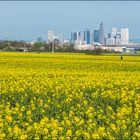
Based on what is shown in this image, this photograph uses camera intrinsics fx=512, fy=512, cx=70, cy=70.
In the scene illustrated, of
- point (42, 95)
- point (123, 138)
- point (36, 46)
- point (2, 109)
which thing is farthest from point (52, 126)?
point (36, 46)

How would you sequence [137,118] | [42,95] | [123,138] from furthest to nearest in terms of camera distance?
1. [42,95]
2. [137,118]
3. [123,138]

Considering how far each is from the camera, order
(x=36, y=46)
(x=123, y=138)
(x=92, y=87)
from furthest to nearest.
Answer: (x=36, y=46), (x=92, y=87), (x=123, y=138)

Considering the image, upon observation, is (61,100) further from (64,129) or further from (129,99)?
(64,129)

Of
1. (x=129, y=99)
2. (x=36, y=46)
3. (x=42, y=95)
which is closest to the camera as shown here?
(x=129, y=99)

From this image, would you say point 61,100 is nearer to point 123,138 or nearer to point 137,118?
point 137,118

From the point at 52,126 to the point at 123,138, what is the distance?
1.09 m

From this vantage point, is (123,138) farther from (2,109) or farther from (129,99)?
(129,99)

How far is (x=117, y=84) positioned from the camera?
16219 millimetres

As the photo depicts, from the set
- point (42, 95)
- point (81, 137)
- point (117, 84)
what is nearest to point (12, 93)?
point (42, 95)

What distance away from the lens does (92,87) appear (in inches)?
594

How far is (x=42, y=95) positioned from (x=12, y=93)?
81cm

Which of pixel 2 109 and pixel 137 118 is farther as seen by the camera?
pixel 2 109

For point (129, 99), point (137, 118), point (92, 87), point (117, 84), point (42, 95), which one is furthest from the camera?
point (117, 84)

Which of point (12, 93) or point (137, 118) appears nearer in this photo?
point (137, 118)
